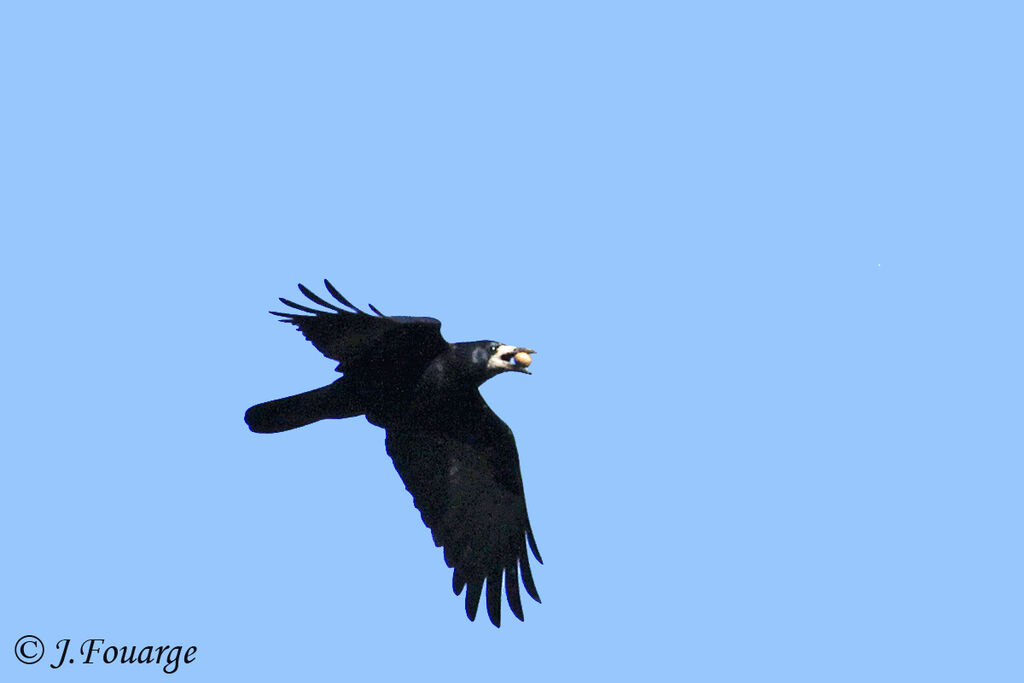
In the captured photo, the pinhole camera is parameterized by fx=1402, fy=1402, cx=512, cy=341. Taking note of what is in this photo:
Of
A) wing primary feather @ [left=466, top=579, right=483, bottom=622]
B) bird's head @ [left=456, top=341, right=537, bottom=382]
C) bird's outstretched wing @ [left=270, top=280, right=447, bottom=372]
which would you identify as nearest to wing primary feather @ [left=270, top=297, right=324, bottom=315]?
bird's outstretched wing @ [left=270, top=280, right=447, bottom=372]

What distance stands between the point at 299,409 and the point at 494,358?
130cm

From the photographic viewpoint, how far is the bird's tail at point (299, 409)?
356 inches

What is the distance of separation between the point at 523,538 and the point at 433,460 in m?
0.85

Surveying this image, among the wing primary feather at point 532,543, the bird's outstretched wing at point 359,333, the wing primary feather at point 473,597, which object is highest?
the bird's outstretched wing at point 359,333

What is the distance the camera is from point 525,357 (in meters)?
9.02

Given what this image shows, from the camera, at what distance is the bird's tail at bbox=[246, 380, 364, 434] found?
9031mm

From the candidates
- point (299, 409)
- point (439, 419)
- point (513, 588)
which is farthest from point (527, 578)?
point (299, 409)

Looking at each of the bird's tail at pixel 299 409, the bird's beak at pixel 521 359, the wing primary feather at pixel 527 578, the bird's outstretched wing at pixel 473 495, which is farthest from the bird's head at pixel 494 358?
the wing primary feather at pixel 527 578

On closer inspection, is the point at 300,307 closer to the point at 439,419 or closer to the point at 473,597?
the point at 439,419

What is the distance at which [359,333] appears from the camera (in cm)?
872

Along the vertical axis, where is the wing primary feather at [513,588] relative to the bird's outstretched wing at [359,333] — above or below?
below

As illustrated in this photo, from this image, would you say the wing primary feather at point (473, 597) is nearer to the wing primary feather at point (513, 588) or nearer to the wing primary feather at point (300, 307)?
the wing primary feather at point (513, 588)

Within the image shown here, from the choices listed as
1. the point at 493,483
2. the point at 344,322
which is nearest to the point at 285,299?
the point at 344,322

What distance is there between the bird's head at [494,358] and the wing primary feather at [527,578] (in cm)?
157
